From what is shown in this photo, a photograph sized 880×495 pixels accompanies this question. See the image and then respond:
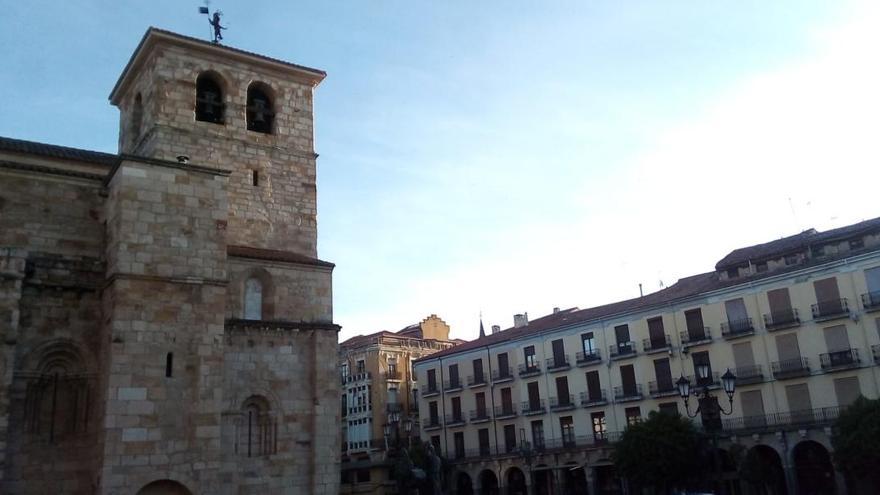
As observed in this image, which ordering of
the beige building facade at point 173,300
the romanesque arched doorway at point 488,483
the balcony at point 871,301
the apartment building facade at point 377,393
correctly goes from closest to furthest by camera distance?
the beige building facade at point 173,300 < the balcony at point 871,301 < the romanesque arched doorway at point 488,483 < the apartment building facade at point 377,393

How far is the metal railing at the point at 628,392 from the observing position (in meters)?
34.7

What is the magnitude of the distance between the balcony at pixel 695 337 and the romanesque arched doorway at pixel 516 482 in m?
10.9

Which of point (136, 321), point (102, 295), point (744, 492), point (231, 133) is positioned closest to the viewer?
point (136, 321)

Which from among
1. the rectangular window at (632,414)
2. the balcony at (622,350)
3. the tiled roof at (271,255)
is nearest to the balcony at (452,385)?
the balcony at (622,350)

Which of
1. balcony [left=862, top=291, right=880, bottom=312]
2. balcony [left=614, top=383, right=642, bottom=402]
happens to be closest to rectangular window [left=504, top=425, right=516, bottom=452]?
balcony [left=614, top=383, right=642, bottom=402]

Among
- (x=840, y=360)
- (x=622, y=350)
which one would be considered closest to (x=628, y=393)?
(x=622, y=350)

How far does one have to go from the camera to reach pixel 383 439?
45.8m

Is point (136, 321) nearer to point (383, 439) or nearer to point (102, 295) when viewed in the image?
point (102, 295)

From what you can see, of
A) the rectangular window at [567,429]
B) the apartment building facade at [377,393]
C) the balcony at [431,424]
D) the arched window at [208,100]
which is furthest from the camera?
the apartment building facade at [377,393]

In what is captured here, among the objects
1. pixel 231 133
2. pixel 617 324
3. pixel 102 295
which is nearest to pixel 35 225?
pixel 102 295

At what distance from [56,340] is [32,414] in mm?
1442

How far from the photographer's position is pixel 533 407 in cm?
3847

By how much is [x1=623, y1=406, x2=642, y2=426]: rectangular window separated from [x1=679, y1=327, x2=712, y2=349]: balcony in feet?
11.3

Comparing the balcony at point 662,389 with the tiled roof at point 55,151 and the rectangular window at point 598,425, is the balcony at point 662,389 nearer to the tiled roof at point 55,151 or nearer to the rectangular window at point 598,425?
the rectangular window at point 598,425
